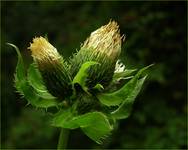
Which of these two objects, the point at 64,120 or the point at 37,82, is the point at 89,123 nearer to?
the point at 64,120

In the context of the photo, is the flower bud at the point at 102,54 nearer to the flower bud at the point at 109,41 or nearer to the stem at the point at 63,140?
the flower bud at the point at 109,41

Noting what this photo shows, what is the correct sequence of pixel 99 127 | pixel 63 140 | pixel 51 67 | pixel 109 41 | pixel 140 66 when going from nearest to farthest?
pixel 63 140 < pixel 99 127 < pixel 109 41 < pixel 51 67 < pixel 140 66

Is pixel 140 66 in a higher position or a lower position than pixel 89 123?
lower

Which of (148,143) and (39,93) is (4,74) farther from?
(39,93)

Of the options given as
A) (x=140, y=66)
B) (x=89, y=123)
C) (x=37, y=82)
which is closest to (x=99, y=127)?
(x=89, y=123)

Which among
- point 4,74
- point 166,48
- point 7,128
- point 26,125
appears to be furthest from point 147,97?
point 4,74

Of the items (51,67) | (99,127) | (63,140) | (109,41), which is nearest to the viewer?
(63,140)
